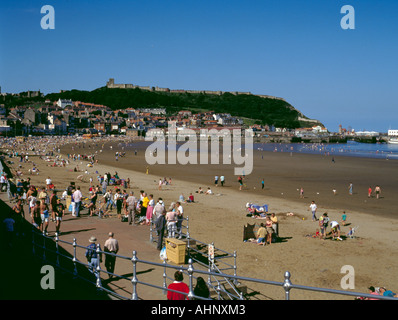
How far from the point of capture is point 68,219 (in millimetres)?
13695

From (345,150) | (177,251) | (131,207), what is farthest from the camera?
(345,150)

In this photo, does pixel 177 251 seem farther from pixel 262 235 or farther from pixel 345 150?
pixel 345 150

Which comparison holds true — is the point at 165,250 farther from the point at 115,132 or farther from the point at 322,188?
the point at 115,132

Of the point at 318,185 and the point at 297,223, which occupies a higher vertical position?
the point at 297,223

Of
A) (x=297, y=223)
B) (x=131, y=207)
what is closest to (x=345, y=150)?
(x=297, y=223)

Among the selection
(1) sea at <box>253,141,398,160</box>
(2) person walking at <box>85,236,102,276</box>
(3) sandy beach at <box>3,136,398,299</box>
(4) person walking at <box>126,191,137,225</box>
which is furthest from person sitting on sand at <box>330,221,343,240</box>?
(1) sea at <box>253,141,398,160</box>

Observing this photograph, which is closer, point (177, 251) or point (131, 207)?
point (177, 251)

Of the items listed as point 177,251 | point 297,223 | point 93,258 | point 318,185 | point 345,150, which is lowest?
point 318,185

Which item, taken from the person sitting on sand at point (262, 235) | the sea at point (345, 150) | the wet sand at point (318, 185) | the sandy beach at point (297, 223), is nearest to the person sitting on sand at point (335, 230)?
the sandy beach at point (297, 223)

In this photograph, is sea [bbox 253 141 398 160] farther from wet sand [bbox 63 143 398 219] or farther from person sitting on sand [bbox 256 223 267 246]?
person sitting on sand [bbox 256 223 267 246]

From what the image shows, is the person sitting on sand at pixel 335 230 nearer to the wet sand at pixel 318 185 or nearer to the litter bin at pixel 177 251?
the wet sand at pixel 318 185

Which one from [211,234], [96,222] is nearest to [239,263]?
[211,234]
